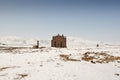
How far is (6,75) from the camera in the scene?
19.0 meters

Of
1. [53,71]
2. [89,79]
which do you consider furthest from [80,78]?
[53,71]

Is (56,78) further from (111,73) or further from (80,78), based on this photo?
(111,73)

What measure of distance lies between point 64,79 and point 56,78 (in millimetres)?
817

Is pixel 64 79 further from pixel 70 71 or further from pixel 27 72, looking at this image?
pixel 27 72

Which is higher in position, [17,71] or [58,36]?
[58,36]

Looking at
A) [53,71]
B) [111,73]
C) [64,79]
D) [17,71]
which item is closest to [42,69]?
[53,71]

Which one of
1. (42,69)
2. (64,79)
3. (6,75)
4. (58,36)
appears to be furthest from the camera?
(58,36)

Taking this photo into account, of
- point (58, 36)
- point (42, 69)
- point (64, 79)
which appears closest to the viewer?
point (64, 79)

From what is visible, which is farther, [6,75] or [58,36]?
[58,36]

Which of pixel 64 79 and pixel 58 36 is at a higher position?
pixel 58 36

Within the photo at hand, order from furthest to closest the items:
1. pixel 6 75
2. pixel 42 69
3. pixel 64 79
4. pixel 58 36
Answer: pixel 58 36 → pixel 42 69 → pixel 6 75 → pixel 64 79

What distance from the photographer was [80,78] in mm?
17312

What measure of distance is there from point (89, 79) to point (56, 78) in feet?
10.2

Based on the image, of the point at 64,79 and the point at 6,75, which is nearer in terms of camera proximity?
the point at 64,79
